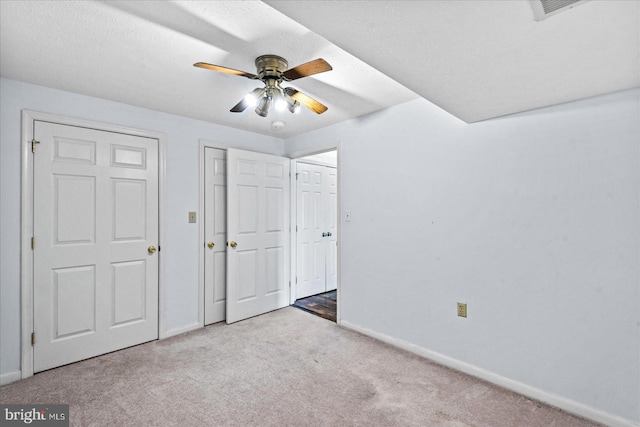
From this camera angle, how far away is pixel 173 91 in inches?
97.7

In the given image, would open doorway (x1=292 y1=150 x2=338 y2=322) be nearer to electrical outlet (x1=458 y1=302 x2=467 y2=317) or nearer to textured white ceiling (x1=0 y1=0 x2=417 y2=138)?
textured white ceiling (x1=0 y1=0 x2=417 y2=138)

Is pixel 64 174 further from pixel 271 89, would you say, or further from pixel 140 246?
pixel 271 89

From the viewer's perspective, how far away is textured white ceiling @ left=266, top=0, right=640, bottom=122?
1.08 m

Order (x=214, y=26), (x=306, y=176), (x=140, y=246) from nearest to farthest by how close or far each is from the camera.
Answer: (x=214, y=26) → (x=140, y=246) → (x=306, y=176)

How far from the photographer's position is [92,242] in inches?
103

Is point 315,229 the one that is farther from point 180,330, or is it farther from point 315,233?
point 180,330

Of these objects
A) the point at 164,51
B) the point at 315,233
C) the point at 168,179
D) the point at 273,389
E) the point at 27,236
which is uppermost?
the point at 164,51

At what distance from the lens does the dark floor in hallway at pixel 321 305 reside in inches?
145

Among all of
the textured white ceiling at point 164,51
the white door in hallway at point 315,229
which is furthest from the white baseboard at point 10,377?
the white door in hallway at point 315,229

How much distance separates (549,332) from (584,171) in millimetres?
1070

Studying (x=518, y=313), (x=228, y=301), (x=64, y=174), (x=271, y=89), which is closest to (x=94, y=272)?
(x=64, y=174)

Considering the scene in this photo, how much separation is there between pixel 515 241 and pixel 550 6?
1.55m

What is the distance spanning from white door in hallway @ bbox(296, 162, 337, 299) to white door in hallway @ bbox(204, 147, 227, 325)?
1.03 meters

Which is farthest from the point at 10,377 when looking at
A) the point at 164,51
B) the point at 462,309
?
the point at 462,309
